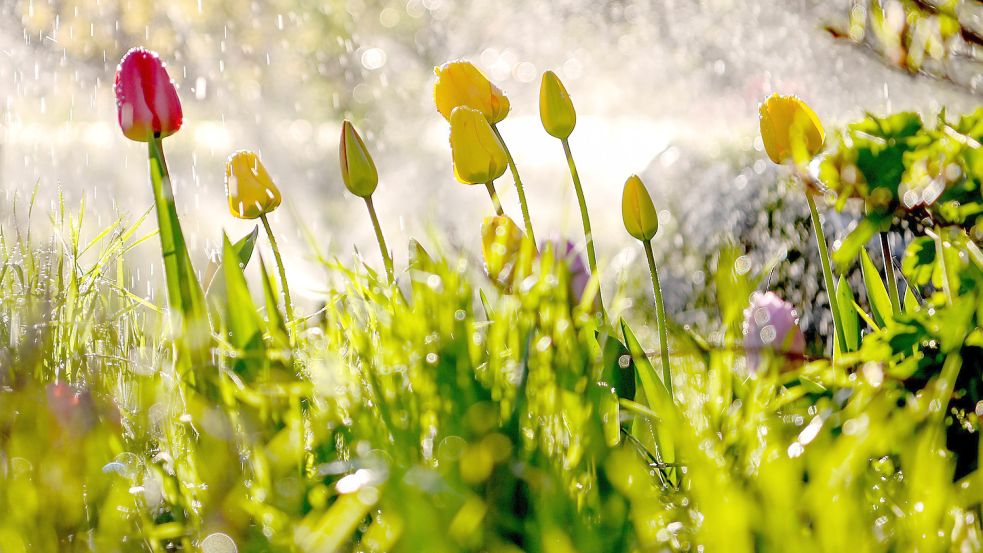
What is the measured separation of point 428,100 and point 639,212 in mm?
8221

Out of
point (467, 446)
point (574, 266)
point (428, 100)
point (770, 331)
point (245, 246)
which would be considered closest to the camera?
point (467, 446)

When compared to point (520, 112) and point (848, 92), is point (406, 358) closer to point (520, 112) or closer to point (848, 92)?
point (848, 92)

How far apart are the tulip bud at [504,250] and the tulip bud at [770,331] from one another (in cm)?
16

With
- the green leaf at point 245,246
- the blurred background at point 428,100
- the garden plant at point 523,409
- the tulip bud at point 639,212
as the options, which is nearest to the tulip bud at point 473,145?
the garden plant at point 523,409

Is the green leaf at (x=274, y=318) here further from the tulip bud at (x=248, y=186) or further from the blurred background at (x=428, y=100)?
the blurred background at (x=428, y=100)

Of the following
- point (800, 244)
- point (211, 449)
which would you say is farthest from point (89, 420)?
point (800, 244)

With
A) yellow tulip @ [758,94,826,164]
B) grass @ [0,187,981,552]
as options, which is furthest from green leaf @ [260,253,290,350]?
yellow tulip @ [758,94,826,164]

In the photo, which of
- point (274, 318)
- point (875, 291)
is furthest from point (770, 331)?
point (274, 318)

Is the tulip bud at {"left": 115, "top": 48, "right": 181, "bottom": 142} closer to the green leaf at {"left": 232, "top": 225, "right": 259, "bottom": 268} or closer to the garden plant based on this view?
the garden plant

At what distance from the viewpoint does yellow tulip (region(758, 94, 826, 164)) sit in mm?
714

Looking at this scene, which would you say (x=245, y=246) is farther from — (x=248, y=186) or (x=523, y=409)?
(x=523, y=409)

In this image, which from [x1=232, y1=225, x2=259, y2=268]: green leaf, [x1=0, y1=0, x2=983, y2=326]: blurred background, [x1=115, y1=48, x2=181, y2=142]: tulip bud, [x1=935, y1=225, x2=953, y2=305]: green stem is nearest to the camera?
[x1=935, y1=225, x2=953, y2=305]: green stem

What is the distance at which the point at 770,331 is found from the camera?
2.00 ft

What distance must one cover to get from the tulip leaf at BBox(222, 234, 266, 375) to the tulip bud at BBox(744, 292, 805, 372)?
0.33 meters
